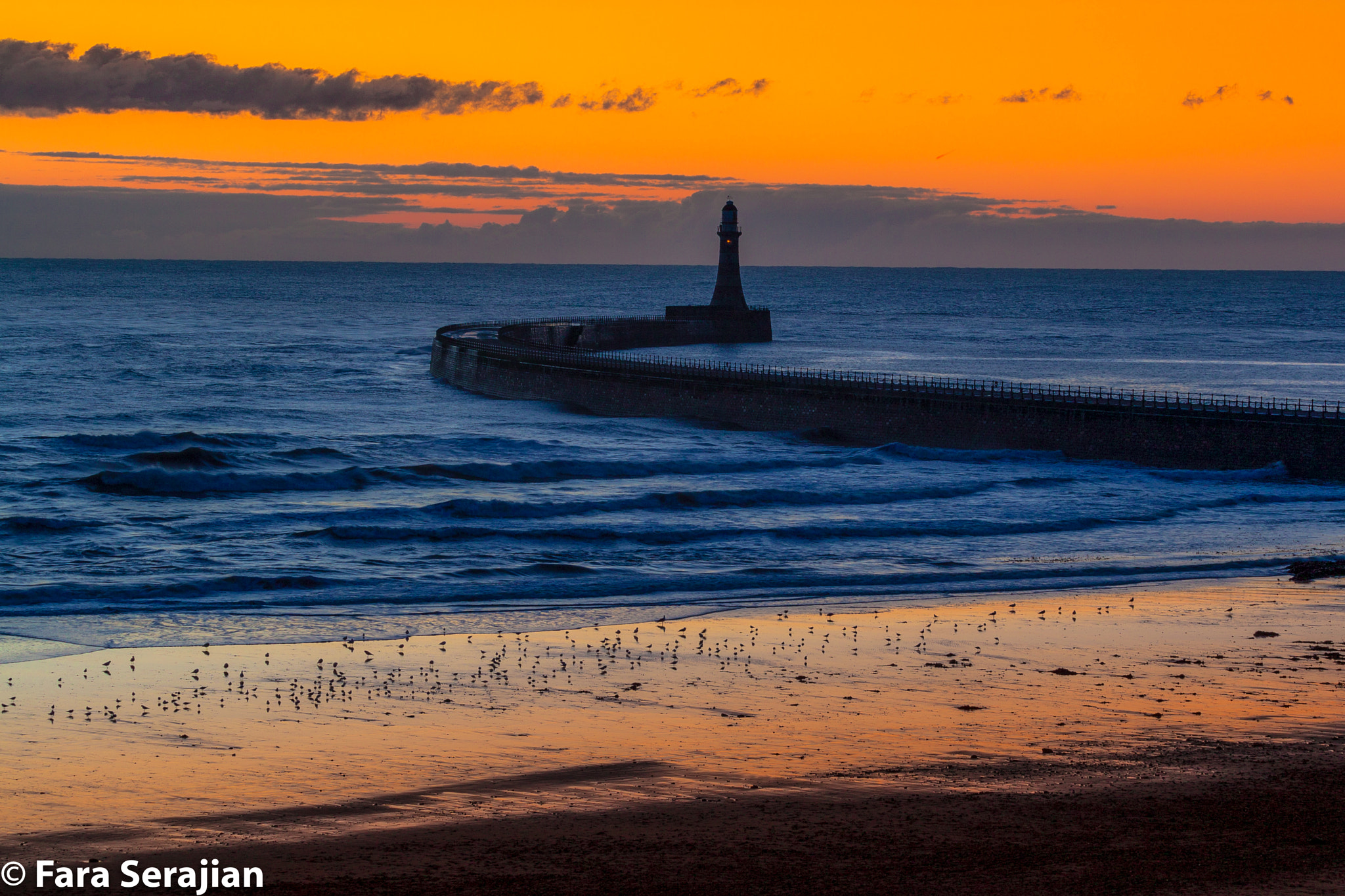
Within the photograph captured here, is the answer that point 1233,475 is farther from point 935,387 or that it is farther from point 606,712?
point 606,712

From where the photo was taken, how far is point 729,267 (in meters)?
109

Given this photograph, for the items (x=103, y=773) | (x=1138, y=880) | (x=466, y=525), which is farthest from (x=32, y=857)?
(x=466, y=525)

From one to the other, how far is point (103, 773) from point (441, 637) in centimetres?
769

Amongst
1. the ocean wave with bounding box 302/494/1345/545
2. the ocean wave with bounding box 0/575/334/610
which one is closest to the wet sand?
the ocean wave with bounding box 0/575/334/610

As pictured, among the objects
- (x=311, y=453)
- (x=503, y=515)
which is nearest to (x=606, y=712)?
(x=503, y=515)

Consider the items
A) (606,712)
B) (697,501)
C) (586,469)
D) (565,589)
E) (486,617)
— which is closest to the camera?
(606,712)

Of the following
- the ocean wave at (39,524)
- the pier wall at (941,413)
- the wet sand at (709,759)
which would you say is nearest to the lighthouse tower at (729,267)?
the pier wall at (941,413)

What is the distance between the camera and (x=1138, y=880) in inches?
385

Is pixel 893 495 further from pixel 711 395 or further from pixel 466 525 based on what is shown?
pixel 711 395

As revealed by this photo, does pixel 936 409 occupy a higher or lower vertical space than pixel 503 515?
higher

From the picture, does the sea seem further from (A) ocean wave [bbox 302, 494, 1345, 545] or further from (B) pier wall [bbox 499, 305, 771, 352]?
(B) pier wall [bbox 499, 305, 771, 352]

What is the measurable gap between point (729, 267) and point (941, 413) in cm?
5981

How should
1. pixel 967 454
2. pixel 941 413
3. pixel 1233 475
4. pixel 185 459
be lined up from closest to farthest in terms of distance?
pixel 185 459 → pixel 1233 475 → pixel 967 454 → pixel 941 413

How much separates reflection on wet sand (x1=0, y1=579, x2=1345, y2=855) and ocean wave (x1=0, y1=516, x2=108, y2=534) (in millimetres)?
13156
